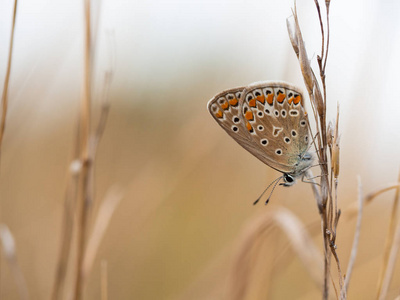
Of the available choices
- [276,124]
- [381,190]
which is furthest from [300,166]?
[381,190]

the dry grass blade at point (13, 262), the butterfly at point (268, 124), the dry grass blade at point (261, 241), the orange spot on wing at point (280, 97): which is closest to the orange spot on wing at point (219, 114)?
the butterfly at point (268, 124)

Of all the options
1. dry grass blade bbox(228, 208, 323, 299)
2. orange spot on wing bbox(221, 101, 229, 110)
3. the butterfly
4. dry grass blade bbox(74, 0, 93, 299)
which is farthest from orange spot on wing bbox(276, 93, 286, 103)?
dry grass blade bbox(74, 0, 93, 299)

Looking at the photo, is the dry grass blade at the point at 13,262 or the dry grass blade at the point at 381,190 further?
the dry grass blade at the point at 13,262

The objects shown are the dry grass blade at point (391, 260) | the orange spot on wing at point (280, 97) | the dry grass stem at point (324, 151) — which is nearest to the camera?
the dry grass stem at point (324, 151)

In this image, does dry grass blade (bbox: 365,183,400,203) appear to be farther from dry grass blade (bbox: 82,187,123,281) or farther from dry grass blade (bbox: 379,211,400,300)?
dry grass blade (bbox: 82,187,123,281)

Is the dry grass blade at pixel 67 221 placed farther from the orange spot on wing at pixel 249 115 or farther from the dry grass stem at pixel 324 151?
the dry grass stem at pixel 324 151

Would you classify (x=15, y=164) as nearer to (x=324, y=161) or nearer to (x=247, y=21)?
(x=247, y=21)

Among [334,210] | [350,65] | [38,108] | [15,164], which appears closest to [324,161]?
[334,210]
